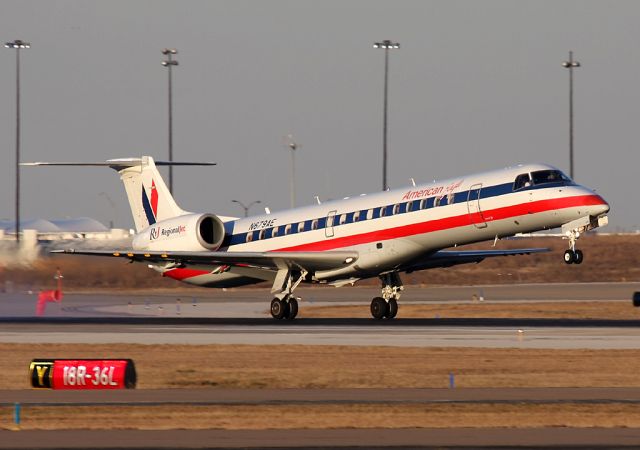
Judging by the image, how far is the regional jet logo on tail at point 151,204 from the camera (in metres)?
47.1

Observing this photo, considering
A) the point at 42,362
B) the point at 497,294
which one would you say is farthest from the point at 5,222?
the point at 42,362

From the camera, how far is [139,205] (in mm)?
47719

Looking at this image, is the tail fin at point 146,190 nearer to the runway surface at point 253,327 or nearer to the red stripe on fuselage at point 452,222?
the runway surface at point 253,327

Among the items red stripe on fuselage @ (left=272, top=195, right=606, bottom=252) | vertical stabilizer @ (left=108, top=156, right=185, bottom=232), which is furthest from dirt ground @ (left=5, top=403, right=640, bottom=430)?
vertical stabilizer @ (left=108, top=156, right=185, bottom=232)

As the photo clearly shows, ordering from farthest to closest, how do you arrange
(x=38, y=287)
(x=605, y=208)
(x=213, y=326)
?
1. (x=38, y=287)
2. (x=213, y=326)
3. (x=605, y=208)

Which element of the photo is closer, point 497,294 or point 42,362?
point 42,362

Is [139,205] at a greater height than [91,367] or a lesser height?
greater

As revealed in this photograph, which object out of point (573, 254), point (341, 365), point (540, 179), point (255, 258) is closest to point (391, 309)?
point (255, 258)

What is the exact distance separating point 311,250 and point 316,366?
15896mm

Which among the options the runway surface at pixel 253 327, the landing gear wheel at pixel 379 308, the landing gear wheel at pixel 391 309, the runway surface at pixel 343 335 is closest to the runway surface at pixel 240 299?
the runway surface at pixel 253 327

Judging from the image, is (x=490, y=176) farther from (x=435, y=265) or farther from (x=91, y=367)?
(x=91, y=367)

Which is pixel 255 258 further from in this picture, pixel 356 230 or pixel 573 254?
pixel 573 254

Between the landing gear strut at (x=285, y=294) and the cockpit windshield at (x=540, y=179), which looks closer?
the cockpit windshield at (x=540, y=179)

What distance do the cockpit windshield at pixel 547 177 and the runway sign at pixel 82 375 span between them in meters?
17.7
